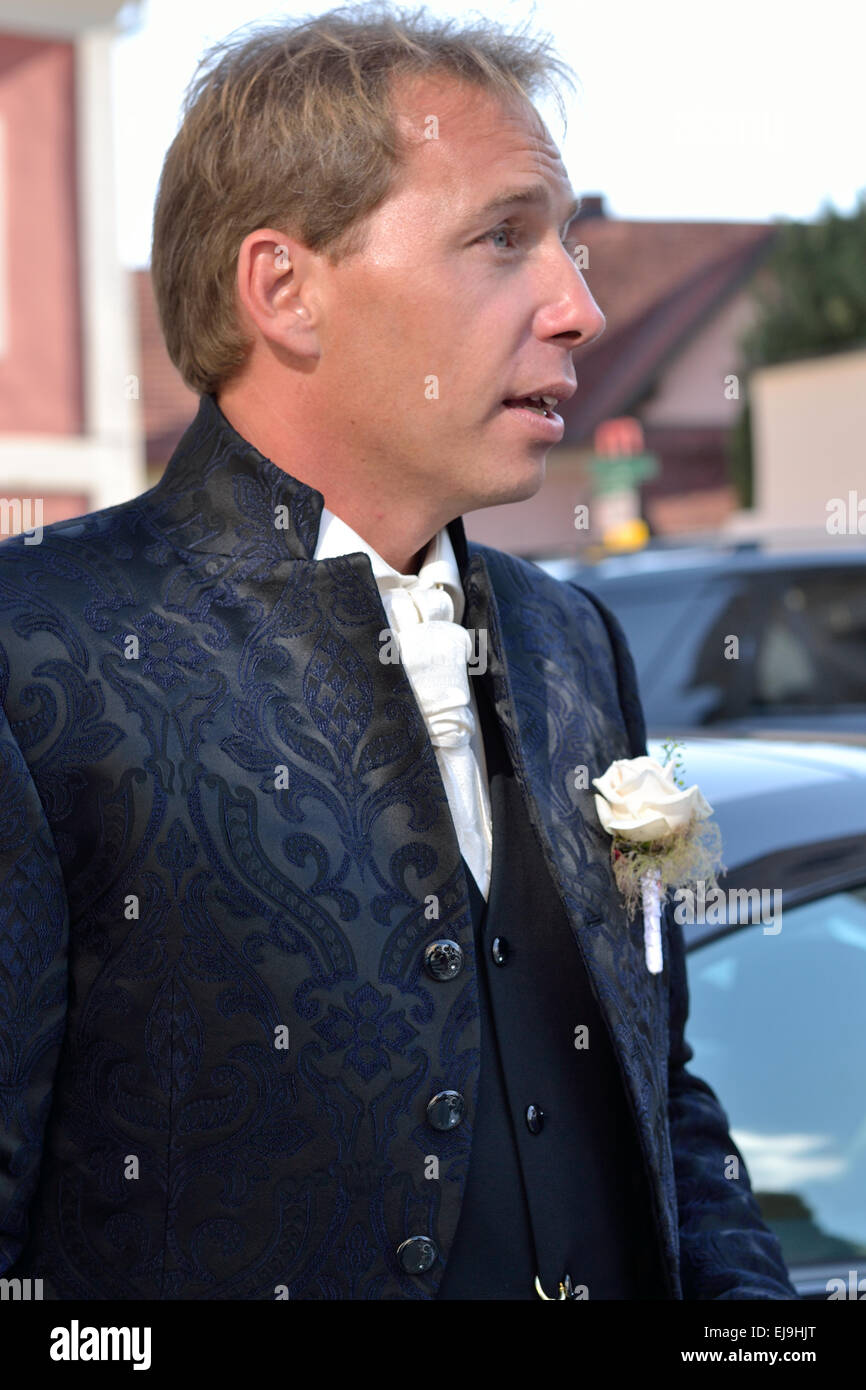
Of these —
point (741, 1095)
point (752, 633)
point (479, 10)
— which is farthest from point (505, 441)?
point (752, 633)

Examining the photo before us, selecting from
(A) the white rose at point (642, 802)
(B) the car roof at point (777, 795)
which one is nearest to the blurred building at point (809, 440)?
(B) the car roof at point (777, 795)

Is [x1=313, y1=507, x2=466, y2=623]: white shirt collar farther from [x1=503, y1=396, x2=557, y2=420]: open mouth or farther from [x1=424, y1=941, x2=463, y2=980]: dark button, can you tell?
[x1=424, y1=941, x2=463, y2=980]: dark button

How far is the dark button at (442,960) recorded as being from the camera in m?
1.59

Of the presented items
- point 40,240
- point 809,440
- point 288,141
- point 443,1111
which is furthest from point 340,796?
point 809,440

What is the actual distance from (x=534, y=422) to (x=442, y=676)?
0.91 ft

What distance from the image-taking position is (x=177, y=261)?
1859 millimetres

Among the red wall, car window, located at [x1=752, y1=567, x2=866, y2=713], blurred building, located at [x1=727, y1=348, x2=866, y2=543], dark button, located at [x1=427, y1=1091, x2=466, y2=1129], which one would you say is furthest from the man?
blurred building, located at [x1=727, y1=348, x2=866, y2=543]

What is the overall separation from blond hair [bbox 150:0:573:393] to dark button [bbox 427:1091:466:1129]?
801 millimetres

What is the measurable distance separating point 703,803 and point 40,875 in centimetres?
77

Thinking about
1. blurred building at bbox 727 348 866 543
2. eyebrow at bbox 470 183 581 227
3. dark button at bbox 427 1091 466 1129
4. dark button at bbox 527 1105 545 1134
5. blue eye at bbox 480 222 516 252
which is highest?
blurred building at bbox 727 348 866 543

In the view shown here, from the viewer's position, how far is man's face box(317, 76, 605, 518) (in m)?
1.72

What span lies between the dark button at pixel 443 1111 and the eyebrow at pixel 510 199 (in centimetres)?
86
